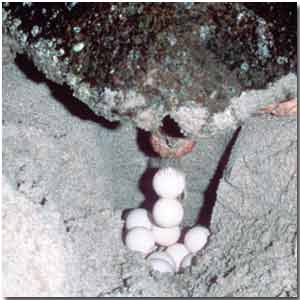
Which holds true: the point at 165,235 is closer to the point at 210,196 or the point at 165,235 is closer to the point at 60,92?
the point at 210,196

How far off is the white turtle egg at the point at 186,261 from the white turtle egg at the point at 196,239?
21 mm

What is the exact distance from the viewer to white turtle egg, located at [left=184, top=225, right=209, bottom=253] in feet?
4.09

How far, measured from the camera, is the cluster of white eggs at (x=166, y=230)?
4.02 feet

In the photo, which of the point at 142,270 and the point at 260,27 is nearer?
the point at 260,27

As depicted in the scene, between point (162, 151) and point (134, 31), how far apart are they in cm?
36

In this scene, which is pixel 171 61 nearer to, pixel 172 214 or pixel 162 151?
pixel 162 151

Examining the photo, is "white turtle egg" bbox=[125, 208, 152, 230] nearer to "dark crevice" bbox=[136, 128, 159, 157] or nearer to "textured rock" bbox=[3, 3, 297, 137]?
"dark crevice" bbox=[136, 128, 159, 157]

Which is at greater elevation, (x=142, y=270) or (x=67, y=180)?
(x=67, y=180)

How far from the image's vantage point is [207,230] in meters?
1.28

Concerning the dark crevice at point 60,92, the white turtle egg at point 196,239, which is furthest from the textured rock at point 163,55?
the white turtle egg at point 196,239

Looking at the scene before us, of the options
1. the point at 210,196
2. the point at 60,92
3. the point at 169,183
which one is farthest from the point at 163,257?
the point at 60,92

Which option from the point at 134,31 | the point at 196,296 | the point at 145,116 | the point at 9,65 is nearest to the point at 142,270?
the point at 196,296

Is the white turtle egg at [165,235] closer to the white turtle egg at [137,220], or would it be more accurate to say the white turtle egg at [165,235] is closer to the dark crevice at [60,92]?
the white turtle egg at [137,220]

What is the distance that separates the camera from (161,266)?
1.17 meters
